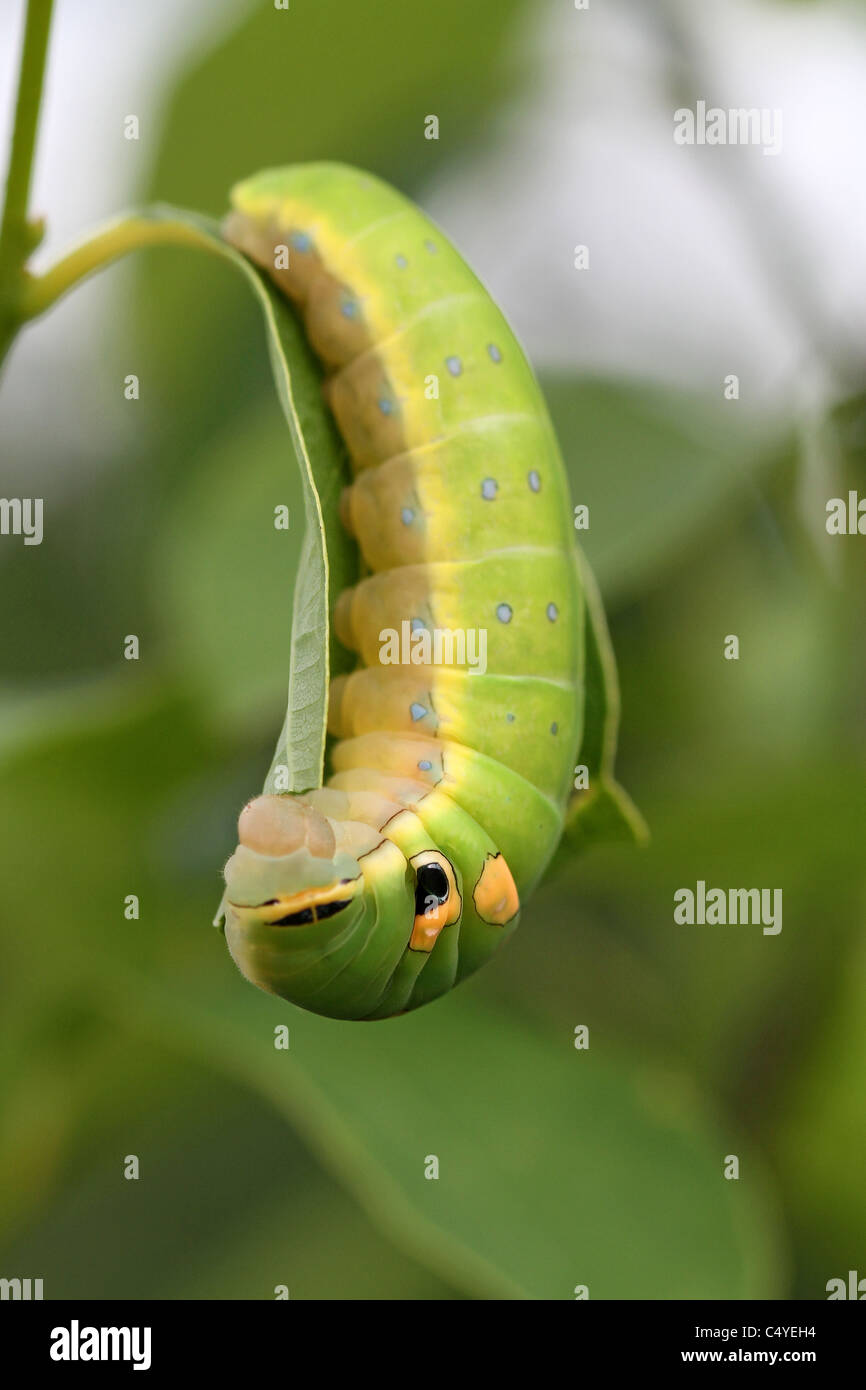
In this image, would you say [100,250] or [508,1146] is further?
[508,1146]

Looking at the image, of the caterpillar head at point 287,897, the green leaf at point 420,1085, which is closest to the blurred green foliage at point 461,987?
the green leaf at point 420,1085

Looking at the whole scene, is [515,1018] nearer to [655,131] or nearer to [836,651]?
[836,651]

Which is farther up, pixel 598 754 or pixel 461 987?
pixel 598 754

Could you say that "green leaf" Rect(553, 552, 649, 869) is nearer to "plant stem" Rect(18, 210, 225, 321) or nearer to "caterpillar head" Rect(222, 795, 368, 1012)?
"caterpillar head" Rect(222, 795, 368, 1012)

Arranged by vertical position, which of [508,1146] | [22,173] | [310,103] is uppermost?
[310,103]

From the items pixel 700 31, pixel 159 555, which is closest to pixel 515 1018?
pixel 159 555

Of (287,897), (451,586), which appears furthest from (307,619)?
(451,586)

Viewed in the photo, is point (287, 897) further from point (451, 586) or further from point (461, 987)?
point (461, 987)
